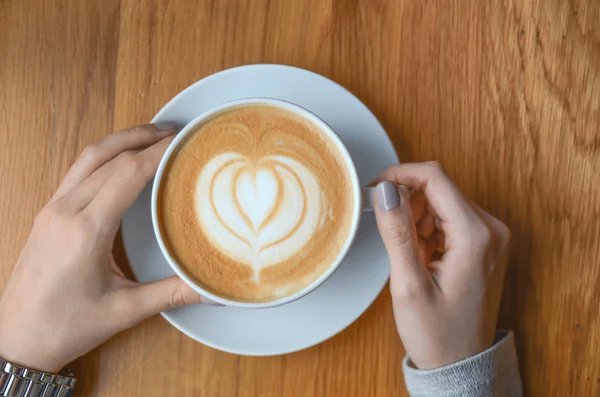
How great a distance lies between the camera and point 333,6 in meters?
1.04

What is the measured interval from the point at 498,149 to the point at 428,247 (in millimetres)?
232

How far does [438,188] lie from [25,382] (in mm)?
774

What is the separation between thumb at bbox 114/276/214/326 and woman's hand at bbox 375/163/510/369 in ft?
1.03

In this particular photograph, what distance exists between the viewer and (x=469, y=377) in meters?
0.90

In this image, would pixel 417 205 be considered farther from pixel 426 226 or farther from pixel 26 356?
pixel 26 356

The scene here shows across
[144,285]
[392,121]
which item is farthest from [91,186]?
[392,121]

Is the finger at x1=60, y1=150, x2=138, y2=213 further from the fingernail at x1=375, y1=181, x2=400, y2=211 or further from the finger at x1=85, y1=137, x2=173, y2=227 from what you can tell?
the fingernail at x1=375, y1=181, x2=400, y2=211

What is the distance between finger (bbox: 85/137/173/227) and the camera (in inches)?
35.9

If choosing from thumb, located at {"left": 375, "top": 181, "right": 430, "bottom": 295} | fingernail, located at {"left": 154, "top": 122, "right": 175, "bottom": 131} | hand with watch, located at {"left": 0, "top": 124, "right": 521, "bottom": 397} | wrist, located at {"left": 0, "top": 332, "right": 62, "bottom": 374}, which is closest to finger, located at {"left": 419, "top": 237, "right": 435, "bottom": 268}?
hand with watch, located at {"left": 0, "top": 124, "right": 521, "bottom": 397}

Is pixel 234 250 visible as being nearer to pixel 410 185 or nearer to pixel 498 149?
pixel 410 185

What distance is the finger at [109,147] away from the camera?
37.1 inches

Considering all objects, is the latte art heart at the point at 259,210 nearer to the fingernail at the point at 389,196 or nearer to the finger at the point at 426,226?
the fingernail at the point at 389,196

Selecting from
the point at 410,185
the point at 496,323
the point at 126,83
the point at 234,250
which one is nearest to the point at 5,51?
the point at 126,83

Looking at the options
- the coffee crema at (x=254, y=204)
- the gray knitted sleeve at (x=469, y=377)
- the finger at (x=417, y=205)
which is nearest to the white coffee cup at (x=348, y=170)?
the coffee crema at (x=254, y=204)
